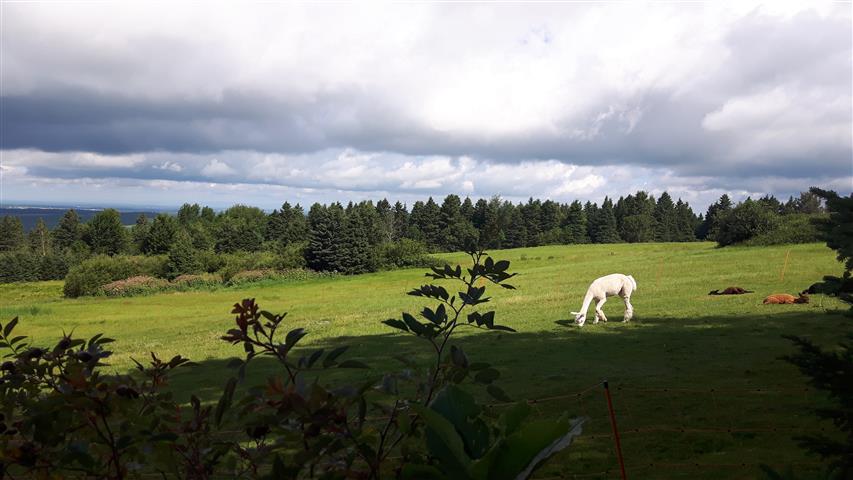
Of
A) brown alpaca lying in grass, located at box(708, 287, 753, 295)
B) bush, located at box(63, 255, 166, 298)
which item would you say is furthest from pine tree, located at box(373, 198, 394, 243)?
brown alpaca lying in grass, located at box(708, 287, 753, 295)

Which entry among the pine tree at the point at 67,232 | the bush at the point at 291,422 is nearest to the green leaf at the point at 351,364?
the bush at the point at 291,422

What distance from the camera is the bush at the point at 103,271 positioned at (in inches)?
2270

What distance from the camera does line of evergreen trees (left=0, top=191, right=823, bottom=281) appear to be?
67250 millimetres

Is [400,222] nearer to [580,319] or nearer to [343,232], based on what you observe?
[343,232]

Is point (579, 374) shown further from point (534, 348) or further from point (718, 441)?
point (718, 441)

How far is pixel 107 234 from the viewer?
98812 mm

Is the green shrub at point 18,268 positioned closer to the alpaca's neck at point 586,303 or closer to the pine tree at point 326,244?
the pine tree at point 326,244

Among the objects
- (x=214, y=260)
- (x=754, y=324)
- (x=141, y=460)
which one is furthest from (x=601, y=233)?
(x=141, y=460)

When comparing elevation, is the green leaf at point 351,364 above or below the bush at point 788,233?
below

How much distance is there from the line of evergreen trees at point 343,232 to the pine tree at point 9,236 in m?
0.18

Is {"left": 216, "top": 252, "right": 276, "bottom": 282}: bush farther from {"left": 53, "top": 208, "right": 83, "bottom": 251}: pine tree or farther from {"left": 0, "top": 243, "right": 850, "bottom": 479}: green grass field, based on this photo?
{"left": 53, "top": 208, "right": 83, "bottom": 251}: pine tree

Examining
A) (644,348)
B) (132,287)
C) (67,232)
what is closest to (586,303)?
(644,348)

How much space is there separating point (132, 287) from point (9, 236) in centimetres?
7150

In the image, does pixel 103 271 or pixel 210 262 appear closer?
pixel 103 271
